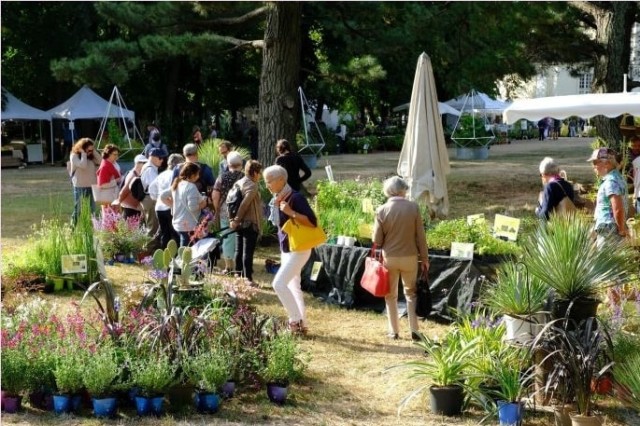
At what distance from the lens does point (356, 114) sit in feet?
182

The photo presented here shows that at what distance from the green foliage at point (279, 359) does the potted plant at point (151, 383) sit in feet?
2.29

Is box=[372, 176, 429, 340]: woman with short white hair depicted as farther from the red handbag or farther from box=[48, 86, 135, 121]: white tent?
box=[48, 86, 135, 121]: white tent

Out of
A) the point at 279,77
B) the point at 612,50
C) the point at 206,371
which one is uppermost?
the point at 612,50

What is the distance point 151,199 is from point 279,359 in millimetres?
5557

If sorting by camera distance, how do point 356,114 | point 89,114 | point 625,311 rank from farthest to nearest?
1. point 356,114
2. point 89,114
3. point 625,311

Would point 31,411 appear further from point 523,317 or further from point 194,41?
point 194,41

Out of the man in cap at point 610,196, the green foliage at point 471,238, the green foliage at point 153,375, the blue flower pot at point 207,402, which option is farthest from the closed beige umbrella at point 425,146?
the green foliage at point 153,375

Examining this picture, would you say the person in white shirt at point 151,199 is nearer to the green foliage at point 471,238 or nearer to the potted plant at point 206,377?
the green foliage at point 471,238

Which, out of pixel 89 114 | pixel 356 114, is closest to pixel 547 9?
pixel 89 114

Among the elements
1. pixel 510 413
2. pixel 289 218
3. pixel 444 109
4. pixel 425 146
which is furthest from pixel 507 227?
pixel 444 109

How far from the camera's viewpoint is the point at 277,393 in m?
5.61

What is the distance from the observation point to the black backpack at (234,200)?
346 inches

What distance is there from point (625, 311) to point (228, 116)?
41.2 metres

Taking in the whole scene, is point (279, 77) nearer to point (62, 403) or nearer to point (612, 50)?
point (612, 50)
